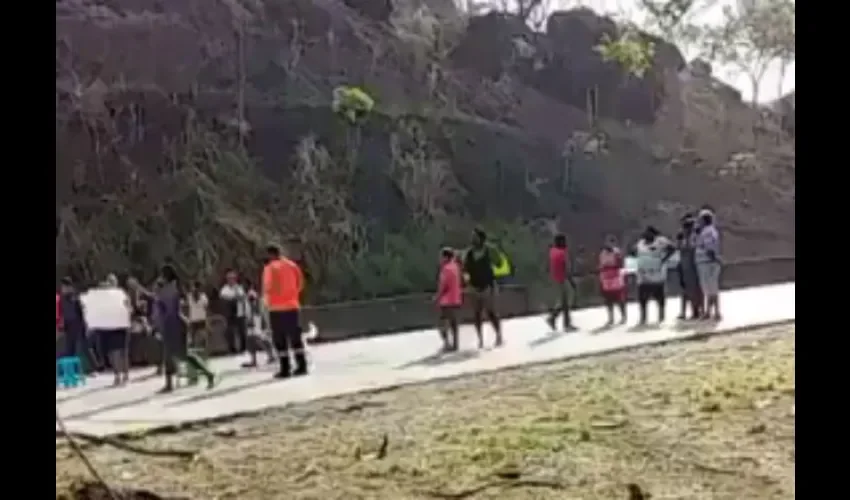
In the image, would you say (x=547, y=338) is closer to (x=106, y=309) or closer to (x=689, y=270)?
(x=689, y=270)

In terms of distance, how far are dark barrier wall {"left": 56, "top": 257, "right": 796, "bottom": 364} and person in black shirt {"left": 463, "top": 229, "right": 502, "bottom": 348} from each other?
0.16 feet

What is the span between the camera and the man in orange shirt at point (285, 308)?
3457 mm

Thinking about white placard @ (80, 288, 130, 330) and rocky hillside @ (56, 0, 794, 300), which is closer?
white placard @ (80, 288, 130, 330)

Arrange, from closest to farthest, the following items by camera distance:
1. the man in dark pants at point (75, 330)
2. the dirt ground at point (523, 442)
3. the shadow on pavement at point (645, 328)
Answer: the dirt ground at point (523, 442) < the man in dark pants at point (75, 330) < the shadow on pavement at point (645, 328)

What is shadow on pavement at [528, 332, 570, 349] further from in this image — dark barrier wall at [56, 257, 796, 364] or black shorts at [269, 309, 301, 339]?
black shorts at [269, 309, 301, 339]

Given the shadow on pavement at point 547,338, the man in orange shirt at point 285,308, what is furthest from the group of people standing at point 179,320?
the shadow on pavement at point 547,338

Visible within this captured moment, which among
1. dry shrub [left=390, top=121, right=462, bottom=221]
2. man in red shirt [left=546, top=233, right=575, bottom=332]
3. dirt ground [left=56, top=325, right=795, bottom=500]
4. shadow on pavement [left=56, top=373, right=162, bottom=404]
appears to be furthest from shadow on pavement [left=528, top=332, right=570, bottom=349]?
shadow on pavement [left=56, top=373, right=162, bottom=404]

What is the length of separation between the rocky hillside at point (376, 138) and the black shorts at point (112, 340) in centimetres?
55

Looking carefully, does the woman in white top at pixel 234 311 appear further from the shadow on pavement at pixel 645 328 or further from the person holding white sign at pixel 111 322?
the shadow on pavement at pixel 645 328

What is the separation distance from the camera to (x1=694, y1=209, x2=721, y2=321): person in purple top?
389cm

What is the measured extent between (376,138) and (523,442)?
1963mm
